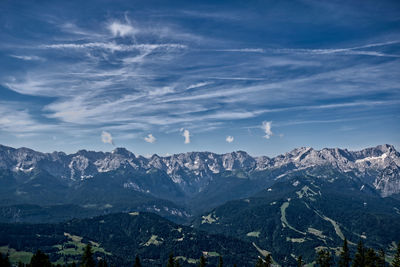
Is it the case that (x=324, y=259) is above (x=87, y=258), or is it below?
above

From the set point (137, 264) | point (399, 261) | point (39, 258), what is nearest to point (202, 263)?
point (137, 264)

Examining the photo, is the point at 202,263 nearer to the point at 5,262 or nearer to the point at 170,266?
the point at 170,266

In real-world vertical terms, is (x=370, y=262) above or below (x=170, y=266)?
above

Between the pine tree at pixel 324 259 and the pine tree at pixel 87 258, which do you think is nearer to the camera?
the pine tree at pixel 87 258

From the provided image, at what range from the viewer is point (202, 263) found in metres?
135

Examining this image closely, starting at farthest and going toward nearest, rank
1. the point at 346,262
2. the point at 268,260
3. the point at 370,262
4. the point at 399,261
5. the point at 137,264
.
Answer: the point at 137,264
the point at 268,260
the point at 346,262
the point at 370,262
the point at 399,261

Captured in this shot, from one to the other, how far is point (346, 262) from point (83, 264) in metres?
89.6

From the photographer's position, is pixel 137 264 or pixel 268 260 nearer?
pixel 268 260

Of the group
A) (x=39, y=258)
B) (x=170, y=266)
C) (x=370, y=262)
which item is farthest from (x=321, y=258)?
(x=39, y=258)

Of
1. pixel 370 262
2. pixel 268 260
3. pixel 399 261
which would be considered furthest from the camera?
pixel 268 260

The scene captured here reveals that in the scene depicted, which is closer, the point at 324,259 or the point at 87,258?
the point at 87,258

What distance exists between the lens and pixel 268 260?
12381cm

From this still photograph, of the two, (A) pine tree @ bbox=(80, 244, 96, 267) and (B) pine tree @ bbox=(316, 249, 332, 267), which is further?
(B) pine tree @ bbox=(316, 249, 332, 267)

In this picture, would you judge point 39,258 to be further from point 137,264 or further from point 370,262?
point 370,262
